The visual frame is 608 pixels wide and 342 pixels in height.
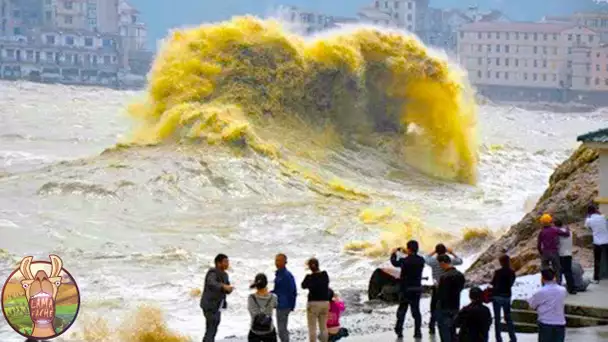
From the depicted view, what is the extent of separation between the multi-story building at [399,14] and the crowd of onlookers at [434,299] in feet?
466

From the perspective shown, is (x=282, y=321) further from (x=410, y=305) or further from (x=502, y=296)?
(x=502, y=296)

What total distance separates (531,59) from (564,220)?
123302 mm

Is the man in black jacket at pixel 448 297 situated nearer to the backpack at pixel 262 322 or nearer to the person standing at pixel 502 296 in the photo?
the person standing at pixel 502 296

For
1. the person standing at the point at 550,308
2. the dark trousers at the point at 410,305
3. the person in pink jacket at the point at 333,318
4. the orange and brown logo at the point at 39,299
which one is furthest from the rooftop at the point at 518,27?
the orange and brown logo at the point at 39,299

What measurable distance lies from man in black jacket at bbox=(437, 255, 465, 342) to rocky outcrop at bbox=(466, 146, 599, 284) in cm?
409

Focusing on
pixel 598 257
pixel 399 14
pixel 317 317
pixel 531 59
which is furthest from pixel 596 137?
pixel 399 14

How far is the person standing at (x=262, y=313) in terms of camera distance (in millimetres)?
10539

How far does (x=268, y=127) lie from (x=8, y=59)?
113 m

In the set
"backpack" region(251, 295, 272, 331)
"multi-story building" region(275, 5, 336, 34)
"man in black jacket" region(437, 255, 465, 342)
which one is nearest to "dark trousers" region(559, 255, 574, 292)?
"man in black jacket" region(437, 255, 465, 342)

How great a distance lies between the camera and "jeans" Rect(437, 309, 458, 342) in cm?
1138

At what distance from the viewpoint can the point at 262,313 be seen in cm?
1063

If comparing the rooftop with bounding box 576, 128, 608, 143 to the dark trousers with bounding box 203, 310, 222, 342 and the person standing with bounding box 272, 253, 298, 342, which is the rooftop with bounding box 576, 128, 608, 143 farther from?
the dark trousers with bounding box 203, 310, 222, 342

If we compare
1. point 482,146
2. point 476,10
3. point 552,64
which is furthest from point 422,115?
point 476,10

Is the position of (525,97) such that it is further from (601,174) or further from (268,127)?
(601,174)
